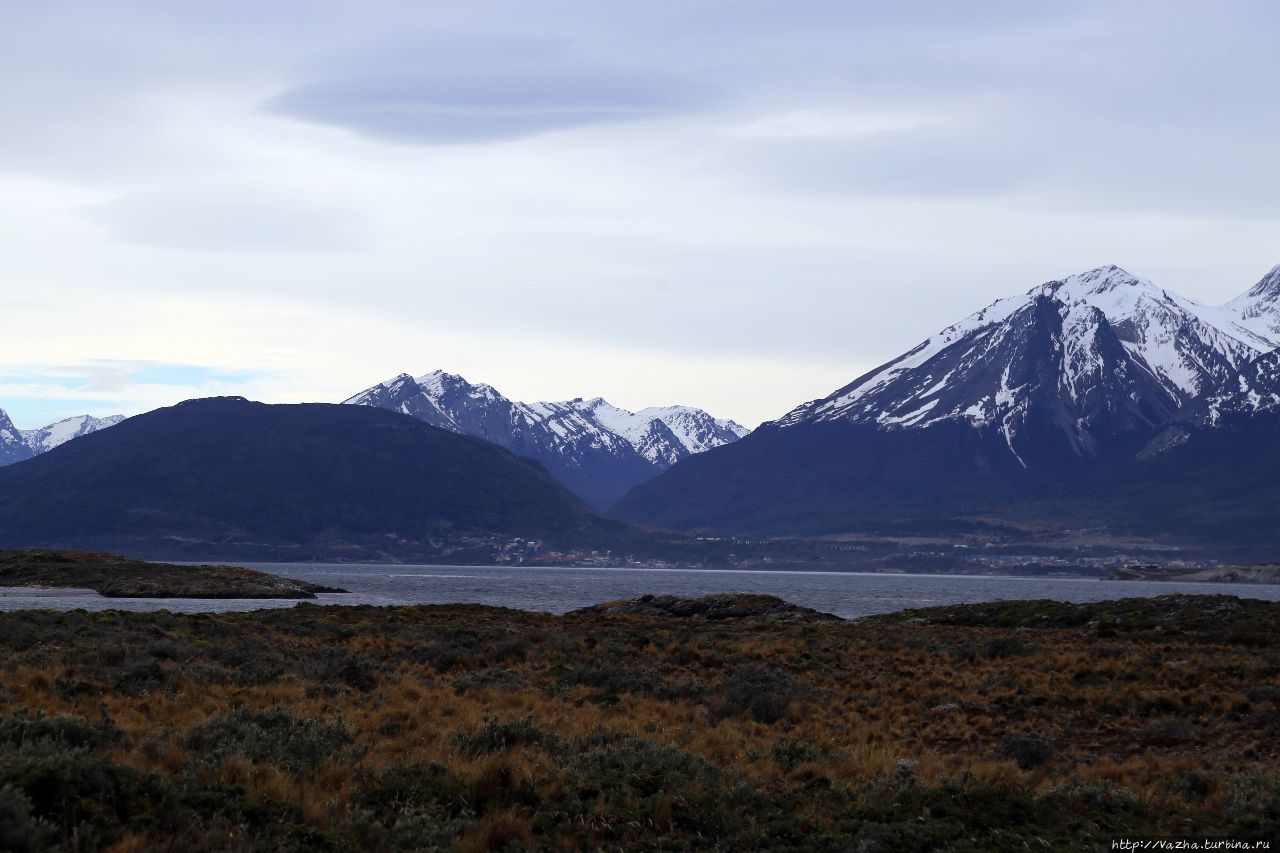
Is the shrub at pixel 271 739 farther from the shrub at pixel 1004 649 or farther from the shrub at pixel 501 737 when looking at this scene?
the shrub at pixel 1004 649

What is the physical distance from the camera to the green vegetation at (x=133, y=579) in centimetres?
11312

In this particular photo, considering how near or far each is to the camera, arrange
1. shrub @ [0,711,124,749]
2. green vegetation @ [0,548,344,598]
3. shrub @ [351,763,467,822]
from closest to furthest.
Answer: shrub @ [351,763,467,822]
shrub @ [0,711,124,749]
green vegetation @ [0,548,344,598]

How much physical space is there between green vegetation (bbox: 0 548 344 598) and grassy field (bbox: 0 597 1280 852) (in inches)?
3200

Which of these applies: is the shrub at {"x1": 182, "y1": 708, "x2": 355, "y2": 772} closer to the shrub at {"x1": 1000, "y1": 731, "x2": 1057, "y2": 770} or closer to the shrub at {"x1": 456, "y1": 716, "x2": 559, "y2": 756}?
the shrub at {"x1": 456, "y1": 716, "x2": 559, "y2": 756}

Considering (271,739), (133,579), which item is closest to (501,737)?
(271,739)

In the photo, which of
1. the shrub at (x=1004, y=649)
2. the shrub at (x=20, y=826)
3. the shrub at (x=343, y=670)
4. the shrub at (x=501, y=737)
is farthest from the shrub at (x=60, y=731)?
the shrub at (x=1004, y=649)

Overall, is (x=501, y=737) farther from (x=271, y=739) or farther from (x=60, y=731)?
(x=60, y=731)

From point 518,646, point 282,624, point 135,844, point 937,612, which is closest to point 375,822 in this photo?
point 135,844

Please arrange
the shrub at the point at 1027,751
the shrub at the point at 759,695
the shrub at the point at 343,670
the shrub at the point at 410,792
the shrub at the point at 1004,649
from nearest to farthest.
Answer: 1. the shrub at the point at 410,792
2. the shrub at the point at 1027,751
3. the shrub at the point at 759,695
4. the shrub at the point at 343,670
5. the shrub at the point at 1004,649

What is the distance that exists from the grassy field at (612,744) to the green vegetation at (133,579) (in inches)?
3200

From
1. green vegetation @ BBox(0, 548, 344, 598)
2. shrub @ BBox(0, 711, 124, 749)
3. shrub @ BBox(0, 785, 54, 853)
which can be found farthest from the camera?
green vegetation @ BBox(0, 548, 344, 598)

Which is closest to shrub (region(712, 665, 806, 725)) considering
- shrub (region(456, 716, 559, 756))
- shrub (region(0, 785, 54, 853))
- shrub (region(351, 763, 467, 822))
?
shrub (region(456, 716, 559, 756))

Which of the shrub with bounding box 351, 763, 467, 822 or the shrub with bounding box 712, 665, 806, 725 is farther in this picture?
the shrub with bounding box 712, 665, 806, 725

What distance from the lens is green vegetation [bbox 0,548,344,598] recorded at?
11312 centimetres
